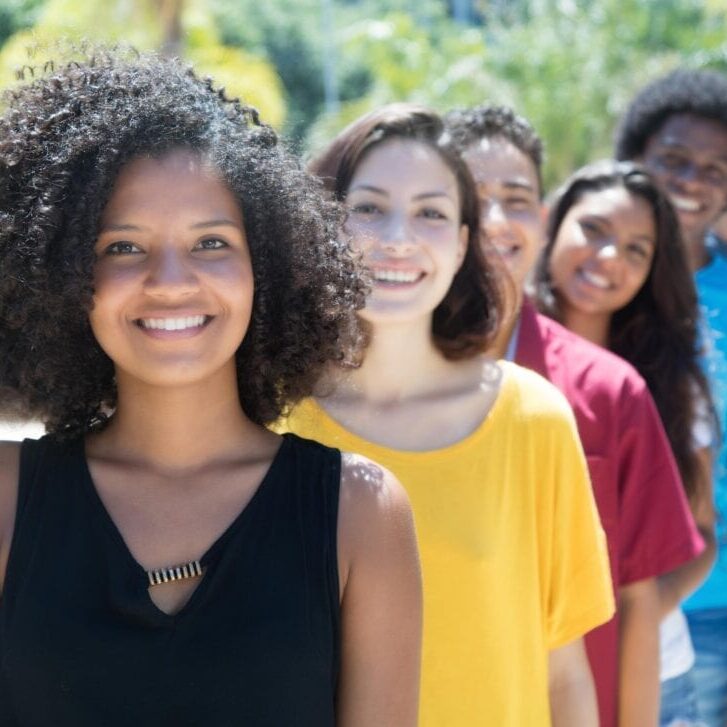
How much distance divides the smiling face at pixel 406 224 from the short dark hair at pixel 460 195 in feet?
0.09

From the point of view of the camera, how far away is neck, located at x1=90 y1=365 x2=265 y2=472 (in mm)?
2279

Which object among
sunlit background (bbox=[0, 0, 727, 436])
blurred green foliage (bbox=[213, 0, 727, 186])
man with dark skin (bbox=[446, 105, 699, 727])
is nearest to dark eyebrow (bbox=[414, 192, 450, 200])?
man with dark skin (bbox=[446, 105, 699, 727])

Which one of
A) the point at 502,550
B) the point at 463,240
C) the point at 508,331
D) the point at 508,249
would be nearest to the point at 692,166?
the point at 508,249

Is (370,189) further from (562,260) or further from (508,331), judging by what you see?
(562,260)

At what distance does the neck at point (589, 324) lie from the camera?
4020 mm

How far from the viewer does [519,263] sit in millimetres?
3639

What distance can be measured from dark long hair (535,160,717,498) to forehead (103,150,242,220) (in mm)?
1994

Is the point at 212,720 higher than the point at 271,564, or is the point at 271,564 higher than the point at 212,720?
the point at 271,564

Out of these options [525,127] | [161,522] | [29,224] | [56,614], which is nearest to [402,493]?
[161,522]

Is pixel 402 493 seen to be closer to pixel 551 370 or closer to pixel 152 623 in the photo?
pixel 152 623

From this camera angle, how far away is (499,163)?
12.4 ft

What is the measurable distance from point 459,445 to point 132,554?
0.87m

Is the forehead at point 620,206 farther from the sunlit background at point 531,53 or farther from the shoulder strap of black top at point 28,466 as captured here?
the sunlit background at point 531,53

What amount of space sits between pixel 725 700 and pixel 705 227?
1.62 m
